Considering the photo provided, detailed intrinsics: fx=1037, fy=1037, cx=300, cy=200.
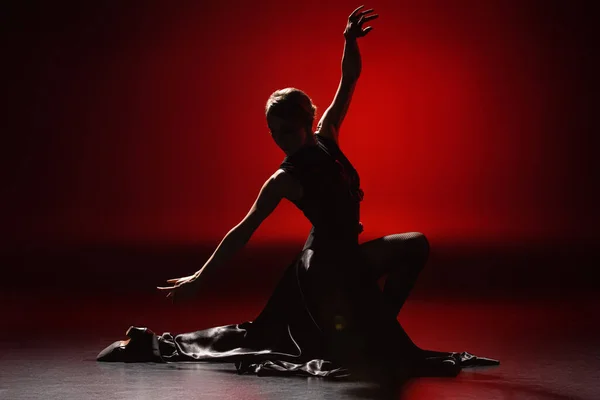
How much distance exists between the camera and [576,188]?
10.1m

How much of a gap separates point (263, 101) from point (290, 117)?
7.63 meters

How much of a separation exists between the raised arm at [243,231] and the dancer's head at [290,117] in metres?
0.13

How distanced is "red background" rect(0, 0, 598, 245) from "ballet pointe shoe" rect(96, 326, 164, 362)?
254 inches

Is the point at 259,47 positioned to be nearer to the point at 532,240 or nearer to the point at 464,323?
the point at 532,240

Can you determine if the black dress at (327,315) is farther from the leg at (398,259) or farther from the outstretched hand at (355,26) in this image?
the outstretched hand at (355,26)

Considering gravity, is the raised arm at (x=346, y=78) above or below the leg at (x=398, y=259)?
above

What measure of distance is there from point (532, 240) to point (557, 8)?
3.12 metres

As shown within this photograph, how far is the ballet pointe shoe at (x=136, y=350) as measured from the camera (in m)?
3.69

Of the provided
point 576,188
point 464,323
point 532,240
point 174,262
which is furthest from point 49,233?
point 464,323

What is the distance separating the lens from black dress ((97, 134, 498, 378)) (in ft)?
11.3

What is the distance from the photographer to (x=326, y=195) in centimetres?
353

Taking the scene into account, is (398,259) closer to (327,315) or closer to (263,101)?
(327,315)

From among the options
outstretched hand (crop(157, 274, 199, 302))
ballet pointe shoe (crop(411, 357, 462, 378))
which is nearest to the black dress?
ballet pointe shoe (crop(411, 357, 462, 378))

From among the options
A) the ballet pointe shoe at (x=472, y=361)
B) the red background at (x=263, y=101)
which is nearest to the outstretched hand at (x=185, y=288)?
the ballet pointe shoe at (x=472, y=361)
